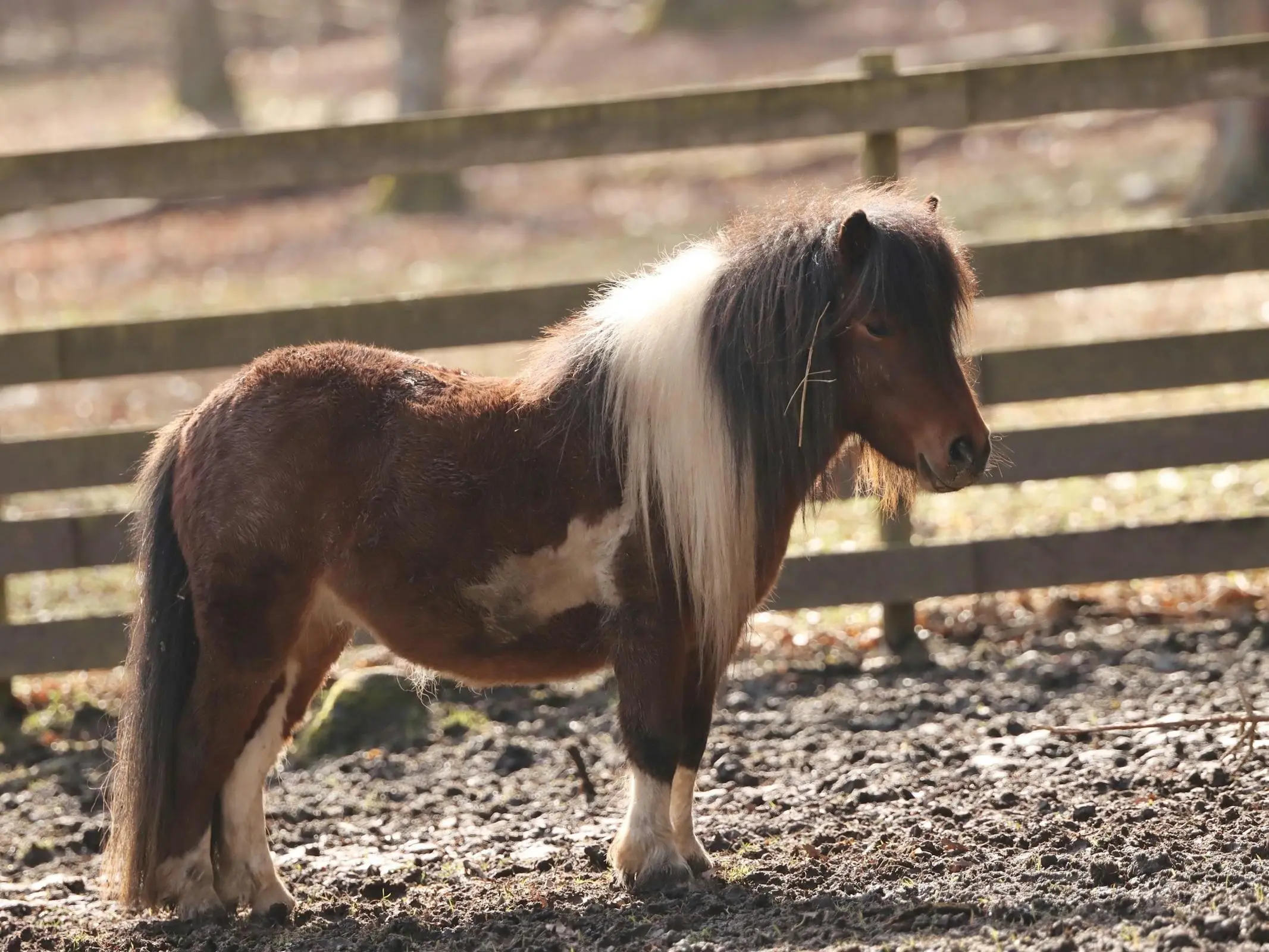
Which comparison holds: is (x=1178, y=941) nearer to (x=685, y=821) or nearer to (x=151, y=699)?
(x=685, y=821)

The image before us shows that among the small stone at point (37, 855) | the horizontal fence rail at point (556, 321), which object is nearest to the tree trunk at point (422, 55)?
the horizontal fence rail at point (556, 321)

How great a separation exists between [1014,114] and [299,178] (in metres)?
2.79

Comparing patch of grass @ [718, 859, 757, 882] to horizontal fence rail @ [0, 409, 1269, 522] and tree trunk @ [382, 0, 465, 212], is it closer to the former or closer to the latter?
horizontal fence rail @ [0, 409, 1269, 522]

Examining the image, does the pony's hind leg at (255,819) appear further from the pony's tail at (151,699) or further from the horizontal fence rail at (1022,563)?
the horizontal fence rail at (1022,563)

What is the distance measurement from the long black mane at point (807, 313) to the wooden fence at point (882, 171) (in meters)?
1.90

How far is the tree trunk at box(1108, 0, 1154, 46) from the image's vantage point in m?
19.7

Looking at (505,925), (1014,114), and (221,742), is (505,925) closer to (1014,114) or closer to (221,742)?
(221,742)

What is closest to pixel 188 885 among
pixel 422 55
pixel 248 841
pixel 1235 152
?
pixel 248 841

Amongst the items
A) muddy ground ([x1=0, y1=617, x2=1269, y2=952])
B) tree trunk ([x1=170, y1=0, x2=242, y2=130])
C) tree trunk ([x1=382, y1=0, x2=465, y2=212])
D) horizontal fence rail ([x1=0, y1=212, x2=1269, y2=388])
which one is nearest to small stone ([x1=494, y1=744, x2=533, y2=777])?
muddy ground ([x1=0, y1=617, x2=1269, y2=952])

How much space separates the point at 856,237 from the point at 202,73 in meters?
20.6

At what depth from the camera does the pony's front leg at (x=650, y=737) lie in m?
3.86

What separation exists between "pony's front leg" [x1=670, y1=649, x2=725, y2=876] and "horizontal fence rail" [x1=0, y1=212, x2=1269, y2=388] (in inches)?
83.1

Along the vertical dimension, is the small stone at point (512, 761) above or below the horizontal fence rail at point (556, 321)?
below

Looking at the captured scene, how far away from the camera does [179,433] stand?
4.18 m
